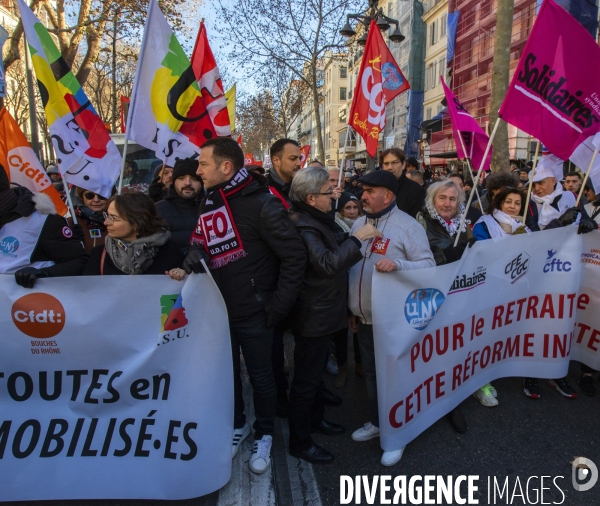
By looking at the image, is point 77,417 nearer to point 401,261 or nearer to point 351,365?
point 401,261

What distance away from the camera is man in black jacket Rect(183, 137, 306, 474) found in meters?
2.63

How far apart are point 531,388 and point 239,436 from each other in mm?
2341

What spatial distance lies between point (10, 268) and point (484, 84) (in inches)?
1215

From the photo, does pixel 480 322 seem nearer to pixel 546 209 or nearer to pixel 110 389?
pixel 546 209

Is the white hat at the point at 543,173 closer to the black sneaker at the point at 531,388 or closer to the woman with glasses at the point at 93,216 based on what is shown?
the black sneaker at the point at 531,388

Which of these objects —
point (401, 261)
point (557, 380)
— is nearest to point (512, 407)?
point (557, 380)

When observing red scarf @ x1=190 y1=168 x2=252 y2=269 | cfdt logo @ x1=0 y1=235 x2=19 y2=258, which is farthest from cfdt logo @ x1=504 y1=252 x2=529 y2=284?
cfdt logo @ x1=0 y1=235 x2=19 y2=258

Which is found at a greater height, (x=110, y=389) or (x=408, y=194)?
(x=408, y=194)

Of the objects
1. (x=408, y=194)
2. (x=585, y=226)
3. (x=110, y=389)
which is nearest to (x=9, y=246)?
(x=110, y=389)

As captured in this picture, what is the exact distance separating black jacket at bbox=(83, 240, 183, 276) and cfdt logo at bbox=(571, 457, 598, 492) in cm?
269

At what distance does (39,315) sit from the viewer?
250cm

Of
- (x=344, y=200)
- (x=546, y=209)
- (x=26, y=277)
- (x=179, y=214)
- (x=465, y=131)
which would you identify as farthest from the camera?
(x=465, y=131)

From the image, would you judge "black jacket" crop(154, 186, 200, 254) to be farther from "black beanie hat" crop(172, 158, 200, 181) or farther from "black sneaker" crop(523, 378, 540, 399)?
"black sneaker" crop(523, 378, 540, 399)

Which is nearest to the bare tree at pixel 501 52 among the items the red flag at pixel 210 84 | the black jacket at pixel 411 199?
the black jacket at pixel 411 199
